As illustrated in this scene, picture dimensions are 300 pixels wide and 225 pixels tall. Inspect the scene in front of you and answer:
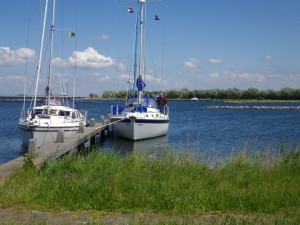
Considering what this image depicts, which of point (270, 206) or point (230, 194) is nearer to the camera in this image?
point (270, 206)

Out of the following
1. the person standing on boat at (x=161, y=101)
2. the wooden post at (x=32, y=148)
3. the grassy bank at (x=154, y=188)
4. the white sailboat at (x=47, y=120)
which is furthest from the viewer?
the person standing on boat at (x=161, y=101)

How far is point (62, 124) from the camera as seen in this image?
24469 mm

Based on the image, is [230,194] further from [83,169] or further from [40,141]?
[40,141]

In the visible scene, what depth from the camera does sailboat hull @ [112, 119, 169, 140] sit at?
28172mm

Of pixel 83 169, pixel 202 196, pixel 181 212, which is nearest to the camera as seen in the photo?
pixel 181 212

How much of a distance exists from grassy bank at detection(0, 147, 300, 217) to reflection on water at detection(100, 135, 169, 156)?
13.3 metres

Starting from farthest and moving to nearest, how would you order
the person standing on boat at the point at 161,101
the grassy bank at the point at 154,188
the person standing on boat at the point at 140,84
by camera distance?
the person standing on boat at the point at 161,101
the person standing on boat at the point at 140,84
the grassy bank at the point at 154,188

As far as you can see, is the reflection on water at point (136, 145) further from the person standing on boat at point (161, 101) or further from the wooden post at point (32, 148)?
the wooden post at point (32, 148)

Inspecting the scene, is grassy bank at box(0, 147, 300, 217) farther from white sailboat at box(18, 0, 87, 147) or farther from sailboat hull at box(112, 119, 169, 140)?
sailboat hull at box(112, 119, 169, 140)

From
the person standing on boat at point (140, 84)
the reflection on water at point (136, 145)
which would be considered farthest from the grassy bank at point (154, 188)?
the person standing on boat at point (140, 84)

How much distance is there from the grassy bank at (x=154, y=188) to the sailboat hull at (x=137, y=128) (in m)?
15.8

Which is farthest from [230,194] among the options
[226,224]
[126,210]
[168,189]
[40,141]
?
[40,141]

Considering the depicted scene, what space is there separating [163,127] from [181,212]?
951 inches

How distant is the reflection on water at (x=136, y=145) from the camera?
1009 inches
